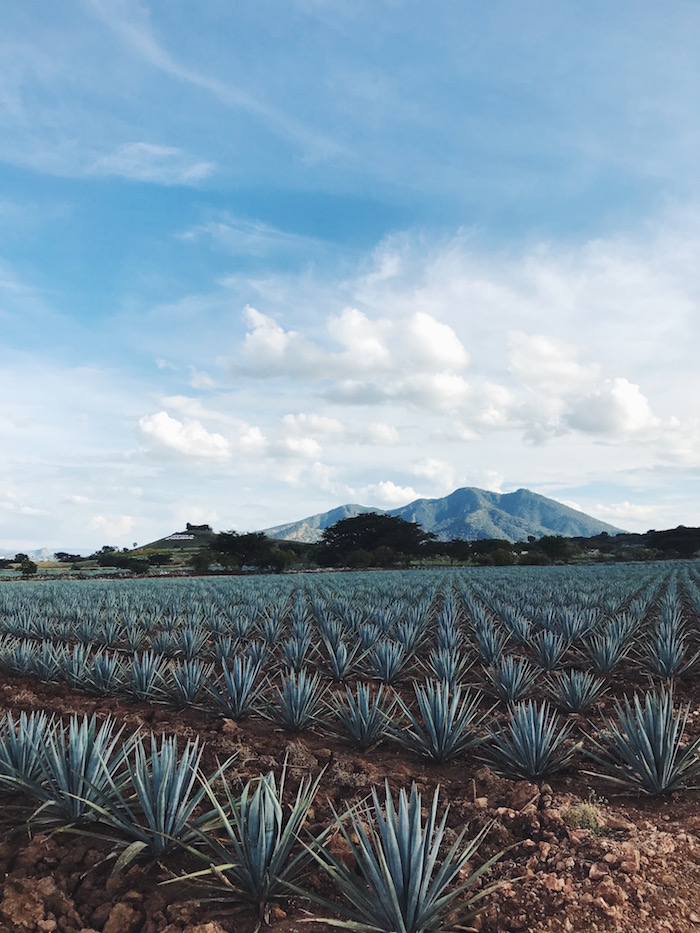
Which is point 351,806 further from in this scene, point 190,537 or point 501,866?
point 190,537

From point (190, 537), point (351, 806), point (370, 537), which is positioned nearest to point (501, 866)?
point (351, 806)

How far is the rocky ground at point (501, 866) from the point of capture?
225 cm

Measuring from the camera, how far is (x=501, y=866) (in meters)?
2.56

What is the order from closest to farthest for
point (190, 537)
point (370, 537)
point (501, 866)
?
point (501, 866) → point (370, 537) → point (190, 537)

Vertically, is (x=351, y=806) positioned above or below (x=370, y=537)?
below

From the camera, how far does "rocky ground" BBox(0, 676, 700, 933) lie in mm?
2252

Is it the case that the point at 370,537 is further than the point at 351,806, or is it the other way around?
the point at 370,537

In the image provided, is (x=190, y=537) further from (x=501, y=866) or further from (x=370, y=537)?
(x=501, y=866)

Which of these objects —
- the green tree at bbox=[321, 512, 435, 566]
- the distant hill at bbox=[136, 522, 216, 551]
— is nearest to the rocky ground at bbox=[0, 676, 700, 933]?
the green tree at bbox=[321, 512, 435, 566]

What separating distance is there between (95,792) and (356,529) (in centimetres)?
5282

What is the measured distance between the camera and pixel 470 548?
54219 mm

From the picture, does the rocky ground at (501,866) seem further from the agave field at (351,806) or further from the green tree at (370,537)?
the green tree at (370,537)

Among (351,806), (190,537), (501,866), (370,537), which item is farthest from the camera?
(190,537)

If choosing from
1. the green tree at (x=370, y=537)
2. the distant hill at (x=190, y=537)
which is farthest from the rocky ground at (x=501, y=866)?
the distant hill at (x=190, y=537)
